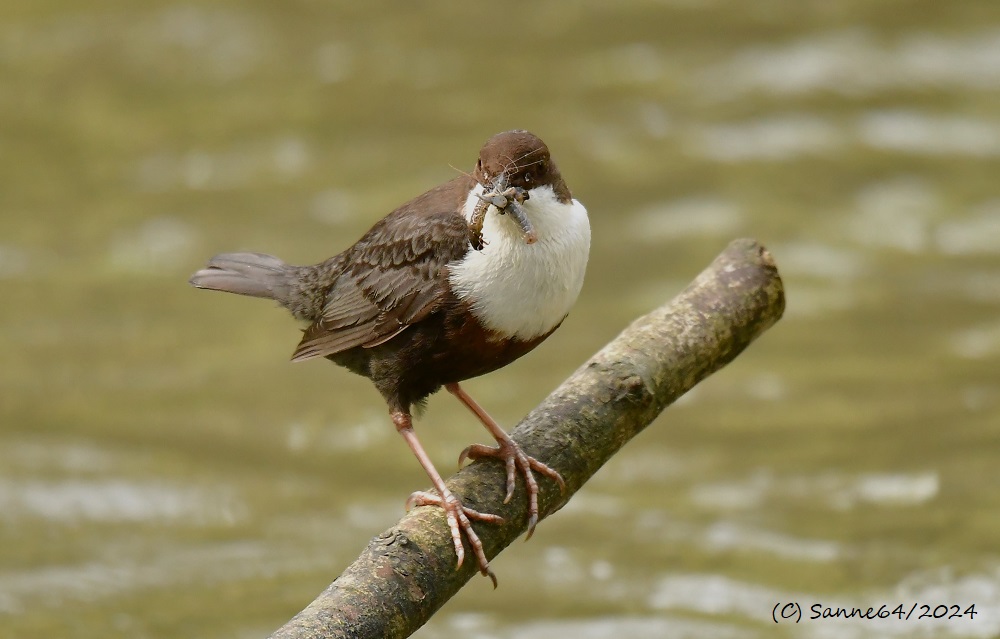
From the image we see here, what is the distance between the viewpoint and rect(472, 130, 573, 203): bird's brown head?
2979 millimetres

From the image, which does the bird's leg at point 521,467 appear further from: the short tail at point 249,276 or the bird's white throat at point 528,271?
the short tail at point 249,276

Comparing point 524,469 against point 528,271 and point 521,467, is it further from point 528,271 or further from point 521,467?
point 528,271

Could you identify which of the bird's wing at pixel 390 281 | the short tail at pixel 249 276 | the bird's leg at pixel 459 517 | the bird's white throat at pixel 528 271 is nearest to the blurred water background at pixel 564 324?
the short tail at pixel 249 276

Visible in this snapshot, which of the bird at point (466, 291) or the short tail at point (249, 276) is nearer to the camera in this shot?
the bird at point (466, 291)

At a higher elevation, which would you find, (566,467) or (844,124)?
(844,124)

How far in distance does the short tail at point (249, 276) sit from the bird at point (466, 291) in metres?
0.28

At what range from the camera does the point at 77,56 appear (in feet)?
30.2

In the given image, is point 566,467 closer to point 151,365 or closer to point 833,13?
point 151,365


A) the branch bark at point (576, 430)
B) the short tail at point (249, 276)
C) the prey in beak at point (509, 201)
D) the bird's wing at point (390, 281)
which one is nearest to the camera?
the branch bark at point (576, 430)

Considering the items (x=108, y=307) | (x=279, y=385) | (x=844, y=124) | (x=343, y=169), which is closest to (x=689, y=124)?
(x=844, y=124)

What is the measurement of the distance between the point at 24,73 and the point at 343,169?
8.52 ft

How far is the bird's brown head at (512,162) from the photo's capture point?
2.98m

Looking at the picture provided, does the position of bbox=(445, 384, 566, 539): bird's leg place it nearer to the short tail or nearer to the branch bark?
the branch bark

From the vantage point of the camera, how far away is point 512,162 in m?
2.98
